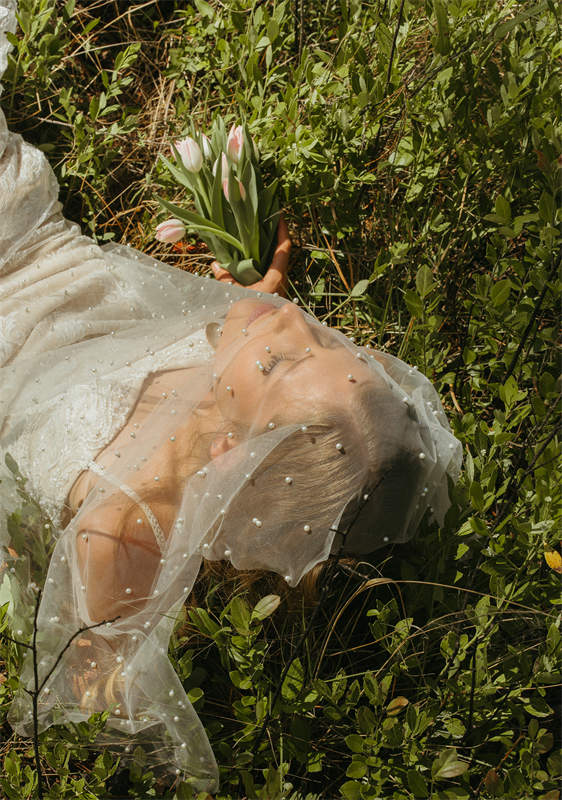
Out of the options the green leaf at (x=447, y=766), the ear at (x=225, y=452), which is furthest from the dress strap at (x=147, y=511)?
the green leaf at (x=447, y=766)

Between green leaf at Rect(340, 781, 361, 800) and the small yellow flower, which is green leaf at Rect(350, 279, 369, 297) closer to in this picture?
the small yellow flower

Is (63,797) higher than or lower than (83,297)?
lower

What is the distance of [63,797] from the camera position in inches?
65.2

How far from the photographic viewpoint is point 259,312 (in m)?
1.79

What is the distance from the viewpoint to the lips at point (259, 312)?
1774 millimetres

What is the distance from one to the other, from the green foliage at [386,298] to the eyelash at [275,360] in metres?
0.47

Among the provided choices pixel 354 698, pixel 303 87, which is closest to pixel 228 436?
pixel 354 698

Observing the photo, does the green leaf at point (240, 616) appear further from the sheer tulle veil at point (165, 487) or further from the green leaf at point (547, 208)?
the green leaf at point (547, 208)

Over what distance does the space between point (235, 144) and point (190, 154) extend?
141mm

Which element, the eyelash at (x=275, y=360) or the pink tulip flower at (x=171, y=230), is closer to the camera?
the eyelash at (x=275, y=360)

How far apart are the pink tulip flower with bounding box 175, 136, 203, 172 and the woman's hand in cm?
31

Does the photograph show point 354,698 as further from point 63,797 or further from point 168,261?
point 168,261

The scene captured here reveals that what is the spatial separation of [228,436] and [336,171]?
1.20m

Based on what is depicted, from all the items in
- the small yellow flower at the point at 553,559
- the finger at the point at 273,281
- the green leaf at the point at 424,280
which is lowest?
the small yellow flower at the point at 553,559
